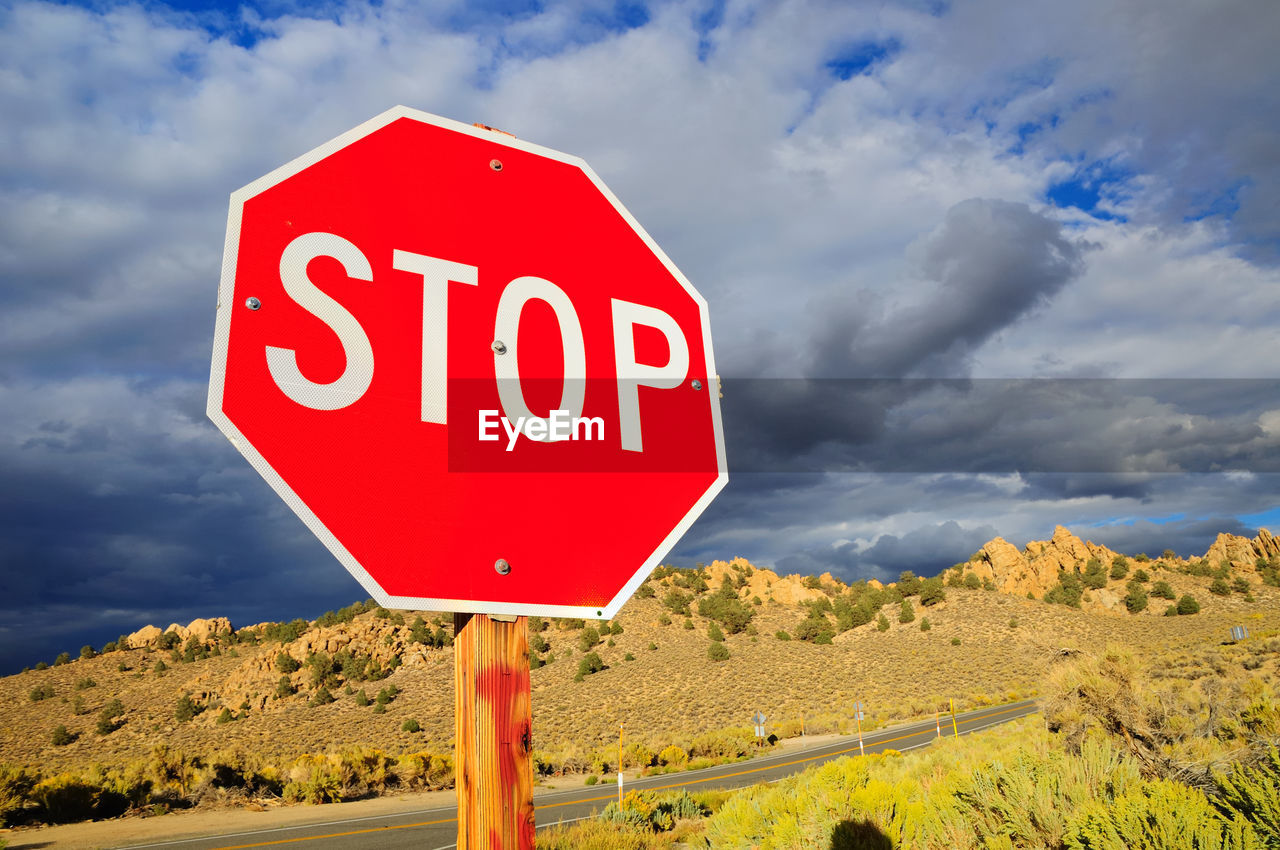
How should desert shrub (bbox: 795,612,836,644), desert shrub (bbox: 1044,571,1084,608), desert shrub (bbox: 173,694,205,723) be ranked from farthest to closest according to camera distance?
desert shrub (bbox: 1044,571,1084,608), desert shrub (bbox: 795,612,836,644), desert shrub (bbox: 173,694,205,723)

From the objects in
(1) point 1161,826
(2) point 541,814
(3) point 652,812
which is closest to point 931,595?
(2) point 541,814

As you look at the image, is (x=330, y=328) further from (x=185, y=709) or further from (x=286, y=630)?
(x=286, y=630)

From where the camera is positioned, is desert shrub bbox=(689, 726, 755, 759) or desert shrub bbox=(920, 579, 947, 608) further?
desert shrub bbox=(920, 579, 947, 608)

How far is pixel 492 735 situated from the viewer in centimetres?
139

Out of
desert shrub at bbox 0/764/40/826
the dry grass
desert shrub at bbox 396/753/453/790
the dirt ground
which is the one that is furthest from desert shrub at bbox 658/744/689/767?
desert shrub at bbox 0/764/40/826

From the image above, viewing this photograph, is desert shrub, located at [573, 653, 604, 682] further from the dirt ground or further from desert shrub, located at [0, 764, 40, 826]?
desert shrub, located at [0, 764, 40, 826]

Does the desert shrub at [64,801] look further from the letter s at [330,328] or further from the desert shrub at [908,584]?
the desert shrub at [908,584]

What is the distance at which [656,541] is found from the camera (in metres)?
1.63

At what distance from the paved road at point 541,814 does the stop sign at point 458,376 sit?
524 inches

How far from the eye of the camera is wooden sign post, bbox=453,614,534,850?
1351 millimetres

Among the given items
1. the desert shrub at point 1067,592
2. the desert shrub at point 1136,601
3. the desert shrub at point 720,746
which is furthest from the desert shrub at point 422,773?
the desert shrub at point 1136,601

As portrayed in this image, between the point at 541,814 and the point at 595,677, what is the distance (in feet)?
102

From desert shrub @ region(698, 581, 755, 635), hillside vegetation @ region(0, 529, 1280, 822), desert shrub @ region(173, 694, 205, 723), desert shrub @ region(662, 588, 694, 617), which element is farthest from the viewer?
desert shrub @ region(662, 588, 694, 617)

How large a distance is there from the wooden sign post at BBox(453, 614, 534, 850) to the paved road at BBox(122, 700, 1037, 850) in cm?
1311
